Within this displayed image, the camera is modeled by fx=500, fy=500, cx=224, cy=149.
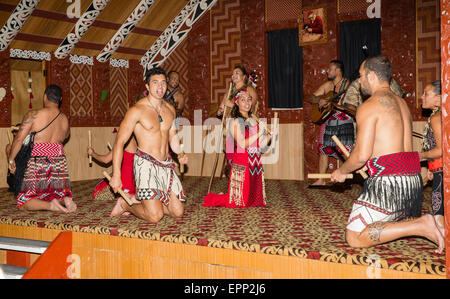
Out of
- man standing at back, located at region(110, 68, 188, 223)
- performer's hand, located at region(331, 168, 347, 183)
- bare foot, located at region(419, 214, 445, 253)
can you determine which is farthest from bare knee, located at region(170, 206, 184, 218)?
bare foot, located at region(419, 214, 445, 253)

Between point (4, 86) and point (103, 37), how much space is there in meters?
1.83

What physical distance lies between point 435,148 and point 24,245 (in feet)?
10.8

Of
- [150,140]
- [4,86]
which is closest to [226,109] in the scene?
[150,140]

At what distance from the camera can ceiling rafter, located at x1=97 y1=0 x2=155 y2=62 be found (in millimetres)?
8148

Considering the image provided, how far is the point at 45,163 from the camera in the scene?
16.6 feet

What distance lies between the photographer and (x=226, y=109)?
6082 millimetres

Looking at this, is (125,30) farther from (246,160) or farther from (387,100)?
(387,100)

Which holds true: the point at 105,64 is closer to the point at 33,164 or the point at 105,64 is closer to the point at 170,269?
the point at 33,164

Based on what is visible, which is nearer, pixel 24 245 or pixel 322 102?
pixel 24 245

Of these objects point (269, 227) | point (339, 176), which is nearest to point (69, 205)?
point (269, 227)

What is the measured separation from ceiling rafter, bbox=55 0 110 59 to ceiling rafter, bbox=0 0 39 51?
2.73 feet

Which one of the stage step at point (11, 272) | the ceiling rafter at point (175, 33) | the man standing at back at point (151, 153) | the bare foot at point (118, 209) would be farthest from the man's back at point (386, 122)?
the ceiling rafter at point (175, 33)

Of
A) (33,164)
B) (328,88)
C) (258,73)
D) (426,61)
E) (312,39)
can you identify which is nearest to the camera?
(33,164)

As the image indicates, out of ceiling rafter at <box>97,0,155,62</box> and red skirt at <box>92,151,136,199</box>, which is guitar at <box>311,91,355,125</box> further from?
ceiling rafter at <box>97,0,155,62</box>
